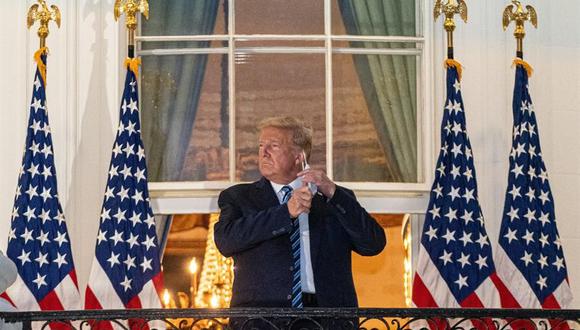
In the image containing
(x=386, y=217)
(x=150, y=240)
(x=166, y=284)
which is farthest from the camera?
(x=166, y=284)

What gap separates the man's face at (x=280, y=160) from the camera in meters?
7.21

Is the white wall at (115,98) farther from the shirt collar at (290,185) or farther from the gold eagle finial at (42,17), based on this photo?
the shirt collar at (290,185)

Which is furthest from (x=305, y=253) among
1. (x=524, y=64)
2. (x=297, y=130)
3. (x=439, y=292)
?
(x=524, y=64)

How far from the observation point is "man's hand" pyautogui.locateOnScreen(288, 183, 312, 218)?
22.3 feet

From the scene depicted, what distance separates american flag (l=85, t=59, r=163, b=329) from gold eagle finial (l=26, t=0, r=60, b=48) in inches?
20.4

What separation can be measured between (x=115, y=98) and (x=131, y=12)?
572mm

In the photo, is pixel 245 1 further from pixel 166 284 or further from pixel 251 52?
pixel 166 284

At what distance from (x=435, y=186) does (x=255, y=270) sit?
70.2 inches

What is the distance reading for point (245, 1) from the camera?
9078 mm

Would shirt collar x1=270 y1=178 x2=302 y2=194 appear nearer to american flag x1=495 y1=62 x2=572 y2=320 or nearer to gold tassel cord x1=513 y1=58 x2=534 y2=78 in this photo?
american flag x1=495 y1=62 x2=572 y2=320

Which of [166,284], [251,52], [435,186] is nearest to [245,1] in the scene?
[251,52]

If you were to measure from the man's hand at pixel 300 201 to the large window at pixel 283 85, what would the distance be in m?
2.00

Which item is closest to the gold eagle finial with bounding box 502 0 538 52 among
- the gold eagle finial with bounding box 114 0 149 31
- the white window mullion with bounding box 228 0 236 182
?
the white window mullion with bounding box 228 0 236 182

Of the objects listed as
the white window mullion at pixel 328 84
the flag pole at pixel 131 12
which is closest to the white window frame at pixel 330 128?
the white window mullion at pixel 328 84
